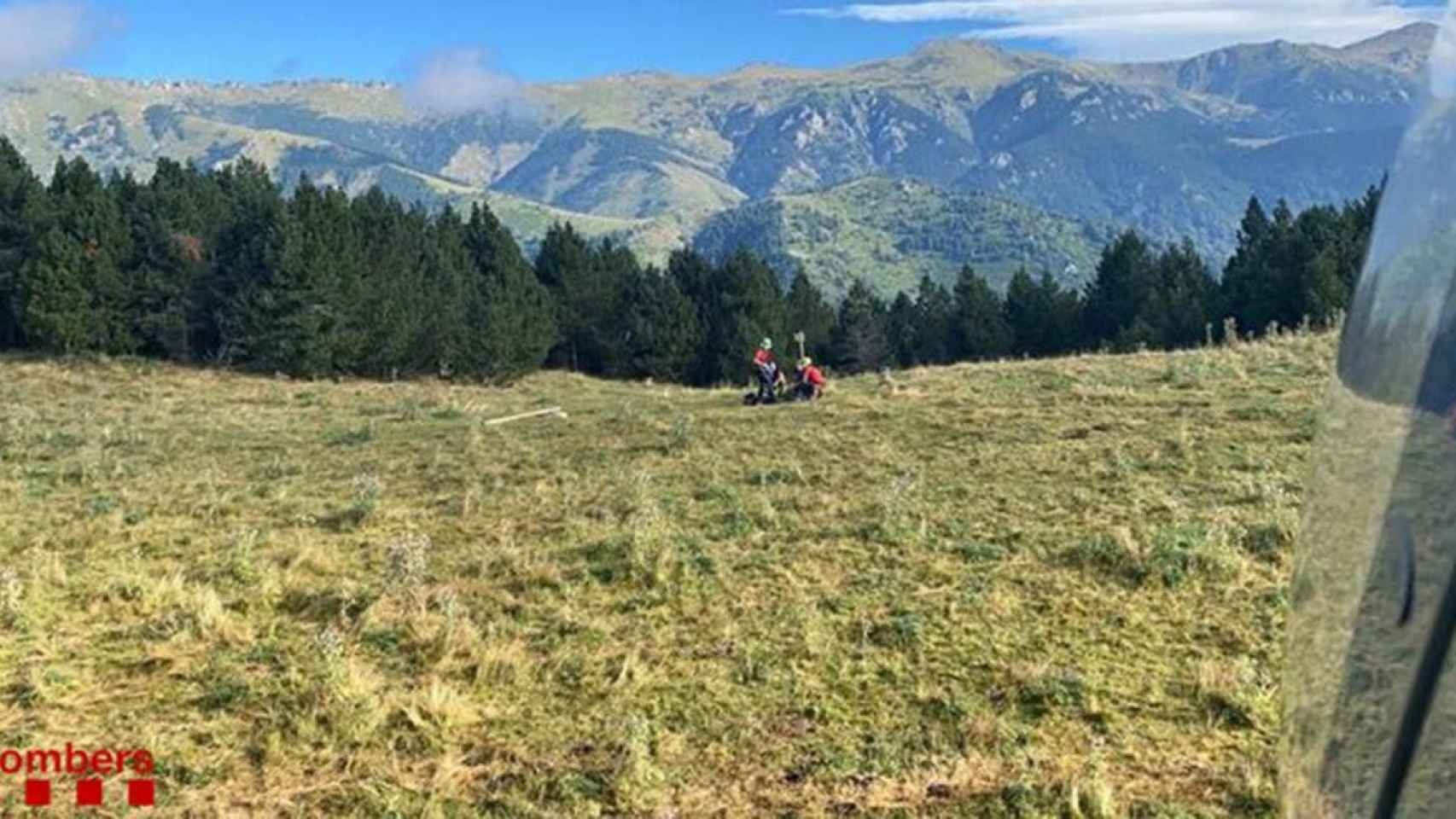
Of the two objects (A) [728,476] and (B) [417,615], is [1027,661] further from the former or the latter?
(A) [728,476]

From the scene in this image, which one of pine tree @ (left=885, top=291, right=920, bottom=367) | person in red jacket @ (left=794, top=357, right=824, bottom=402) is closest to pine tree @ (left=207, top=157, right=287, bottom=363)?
person in red jacket @ (left=794, top=357, right=824, bottom=402)

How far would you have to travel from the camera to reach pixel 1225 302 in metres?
59.9

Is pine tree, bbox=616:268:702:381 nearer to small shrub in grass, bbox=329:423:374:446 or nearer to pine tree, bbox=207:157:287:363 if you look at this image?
pine tree, bbox=207:157:287:363

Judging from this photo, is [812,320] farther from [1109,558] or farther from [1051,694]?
[1051,694]

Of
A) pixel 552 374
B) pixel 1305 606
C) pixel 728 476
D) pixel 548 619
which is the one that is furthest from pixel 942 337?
pixel 1305 606

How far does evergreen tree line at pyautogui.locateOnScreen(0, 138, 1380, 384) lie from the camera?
43.9 m

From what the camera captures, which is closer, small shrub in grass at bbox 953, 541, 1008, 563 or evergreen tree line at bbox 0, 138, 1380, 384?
small shrub in grass at bbox 953, 541, 1008, 563

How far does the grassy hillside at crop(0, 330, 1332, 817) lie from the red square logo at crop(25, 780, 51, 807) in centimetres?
16

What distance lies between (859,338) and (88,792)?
64728 millimetres

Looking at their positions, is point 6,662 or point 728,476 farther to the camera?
point 728,476

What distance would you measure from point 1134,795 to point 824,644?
98.7 inches

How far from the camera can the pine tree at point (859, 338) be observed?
6825 cm

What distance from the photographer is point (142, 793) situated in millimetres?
6203

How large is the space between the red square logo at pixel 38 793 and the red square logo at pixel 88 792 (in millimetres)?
146
